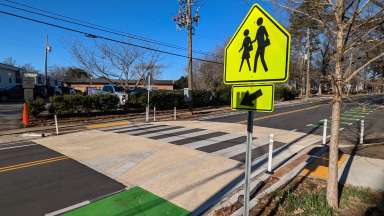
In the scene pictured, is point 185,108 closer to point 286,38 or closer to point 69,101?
point 69,101

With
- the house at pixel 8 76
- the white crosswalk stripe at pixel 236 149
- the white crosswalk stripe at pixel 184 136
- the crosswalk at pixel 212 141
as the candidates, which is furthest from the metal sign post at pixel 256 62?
the house at pixel 8 76

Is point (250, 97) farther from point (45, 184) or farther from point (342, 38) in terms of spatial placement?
point (45, 184)

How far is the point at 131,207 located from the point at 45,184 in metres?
2.39

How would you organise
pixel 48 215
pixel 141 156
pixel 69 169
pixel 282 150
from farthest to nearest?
pixel 282 150 → pixel 141 156 → pixel 69 169 → pixel 48 215

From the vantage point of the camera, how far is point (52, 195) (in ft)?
18.3

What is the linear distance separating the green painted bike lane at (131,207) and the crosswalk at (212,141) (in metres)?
3.53

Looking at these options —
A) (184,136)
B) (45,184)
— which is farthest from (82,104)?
(45,184)

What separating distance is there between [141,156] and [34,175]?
9.27ft

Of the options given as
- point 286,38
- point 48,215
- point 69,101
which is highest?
point 286,38

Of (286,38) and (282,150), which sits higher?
(286,38)

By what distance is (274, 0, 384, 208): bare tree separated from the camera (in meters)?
4.57

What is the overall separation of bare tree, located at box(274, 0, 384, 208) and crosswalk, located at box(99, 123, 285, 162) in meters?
3.56

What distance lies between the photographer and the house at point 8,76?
3849 cm

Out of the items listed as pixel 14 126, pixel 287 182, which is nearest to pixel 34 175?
pixel 287 182
